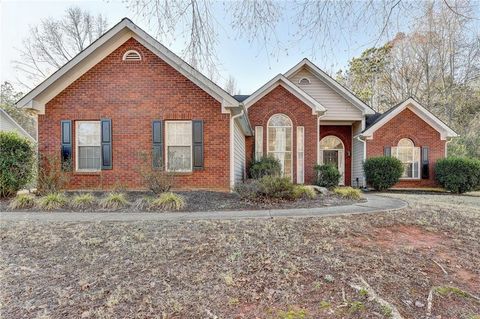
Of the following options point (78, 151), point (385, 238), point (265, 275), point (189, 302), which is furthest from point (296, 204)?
point (78, 151)

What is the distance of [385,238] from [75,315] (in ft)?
15.3

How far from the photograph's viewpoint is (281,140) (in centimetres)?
1476

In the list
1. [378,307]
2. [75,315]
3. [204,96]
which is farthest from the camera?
[204,96]

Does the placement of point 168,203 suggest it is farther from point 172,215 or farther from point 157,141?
point 157,141

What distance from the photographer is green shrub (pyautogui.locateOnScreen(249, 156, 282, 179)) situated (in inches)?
515

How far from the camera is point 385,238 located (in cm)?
495

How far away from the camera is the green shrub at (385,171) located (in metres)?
14.6

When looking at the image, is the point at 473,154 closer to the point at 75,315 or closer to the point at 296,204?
the point at 296,204

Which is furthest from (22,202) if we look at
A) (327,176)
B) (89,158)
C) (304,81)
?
(304,81)

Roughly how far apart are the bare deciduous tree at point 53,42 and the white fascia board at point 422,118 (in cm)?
2219

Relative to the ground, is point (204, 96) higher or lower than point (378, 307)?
higher

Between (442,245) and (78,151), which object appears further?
(78,151)

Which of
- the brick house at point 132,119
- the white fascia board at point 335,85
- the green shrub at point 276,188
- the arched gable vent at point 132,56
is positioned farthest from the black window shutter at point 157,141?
the white fascia board at point 335,85

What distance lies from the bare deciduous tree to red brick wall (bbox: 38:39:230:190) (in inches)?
664
